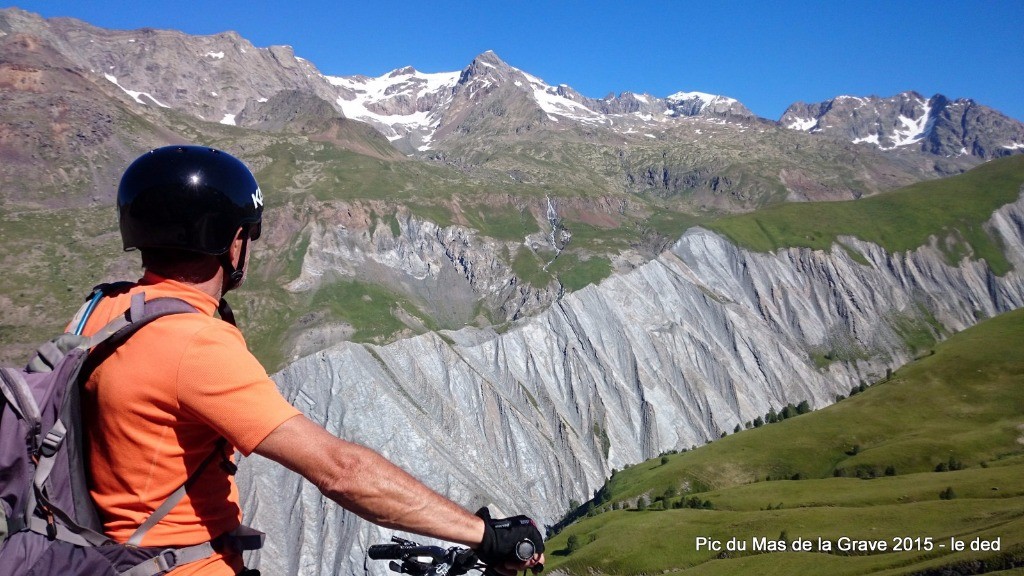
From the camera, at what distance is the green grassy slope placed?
5728cm

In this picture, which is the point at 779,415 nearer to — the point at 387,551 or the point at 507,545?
the point at 387,551

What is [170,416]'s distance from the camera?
491cm

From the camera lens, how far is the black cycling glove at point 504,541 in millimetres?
5468

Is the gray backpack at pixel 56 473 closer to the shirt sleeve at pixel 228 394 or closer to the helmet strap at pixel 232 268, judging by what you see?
the shirt sleeve at pixel 228 394

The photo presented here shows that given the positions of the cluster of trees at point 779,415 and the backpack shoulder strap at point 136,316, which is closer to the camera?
the backpack shoulder strap at point 136,316

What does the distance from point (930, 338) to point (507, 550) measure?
664ft

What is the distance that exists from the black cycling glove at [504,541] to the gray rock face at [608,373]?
8749 centimetres

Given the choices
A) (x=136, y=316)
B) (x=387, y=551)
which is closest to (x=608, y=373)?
(x=387, y=551)

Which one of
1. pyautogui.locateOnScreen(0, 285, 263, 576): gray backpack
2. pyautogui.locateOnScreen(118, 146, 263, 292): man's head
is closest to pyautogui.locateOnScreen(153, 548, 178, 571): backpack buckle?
pyautogui.locateOnScreen(0, 285, 263, 576): gray backpack

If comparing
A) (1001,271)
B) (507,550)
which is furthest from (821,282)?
(507,550)

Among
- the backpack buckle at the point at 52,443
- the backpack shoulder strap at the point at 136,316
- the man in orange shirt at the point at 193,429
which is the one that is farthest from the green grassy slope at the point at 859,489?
the backpack buckle at the point at 52,443

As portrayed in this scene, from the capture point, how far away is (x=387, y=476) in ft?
16.3

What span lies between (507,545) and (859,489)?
90154mm

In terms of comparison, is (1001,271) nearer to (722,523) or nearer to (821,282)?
(821,282)
